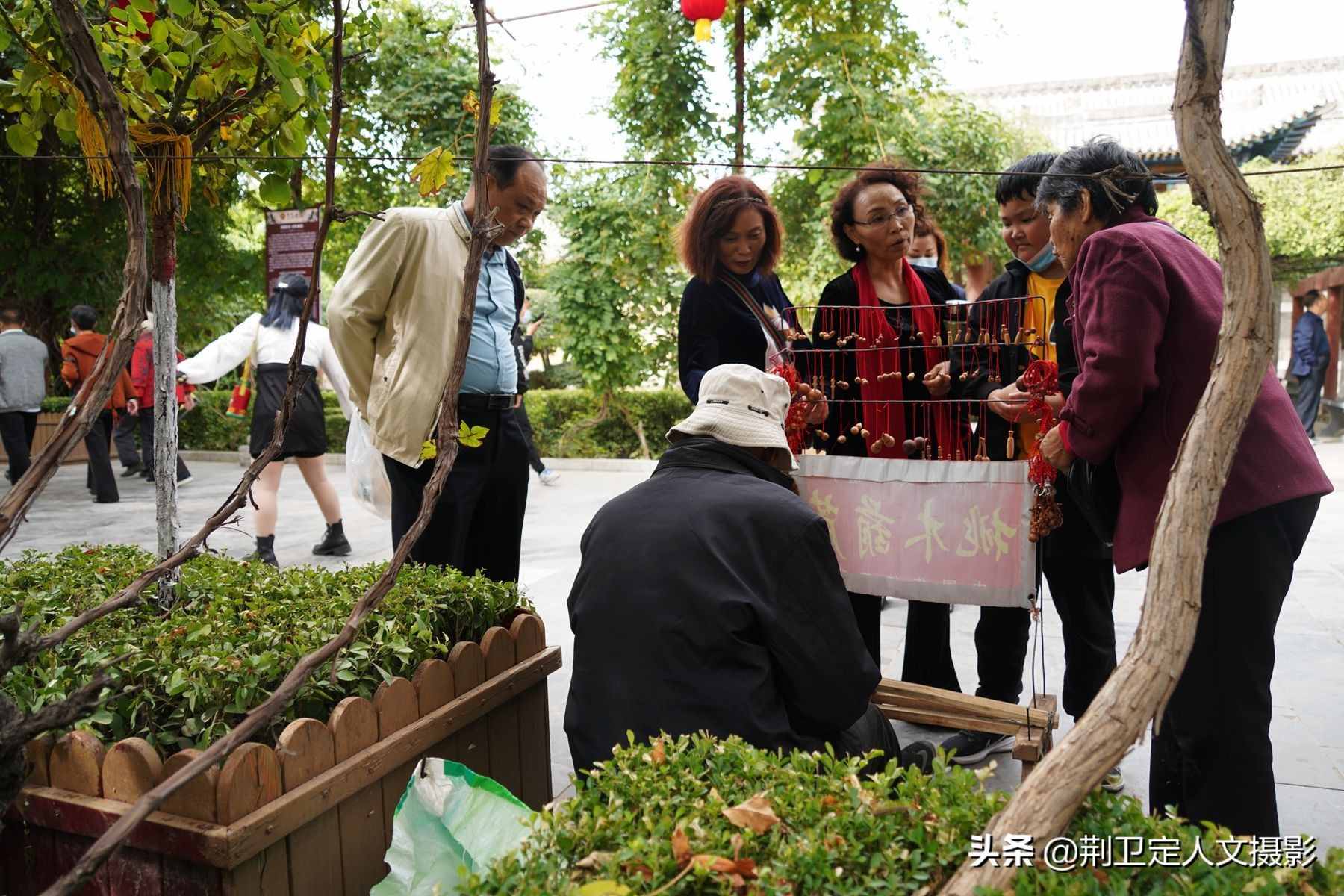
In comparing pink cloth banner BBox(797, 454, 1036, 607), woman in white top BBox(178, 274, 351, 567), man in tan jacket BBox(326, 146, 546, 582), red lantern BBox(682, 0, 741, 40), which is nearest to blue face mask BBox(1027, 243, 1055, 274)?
pink cloth banner BBox(797, 454, 1036, 607)

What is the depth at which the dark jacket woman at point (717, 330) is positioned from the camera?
3.47 m

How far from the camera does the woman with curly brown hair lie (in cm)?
348

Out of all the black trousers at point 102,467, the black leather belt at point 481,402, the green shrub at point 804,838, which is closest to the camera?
the green shrub at point 804,838

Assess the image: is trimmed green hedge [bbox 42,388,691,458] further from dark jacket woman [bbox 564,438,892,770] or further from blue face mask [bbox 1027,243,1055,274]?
dark jacket woman [bbox 564,438,892,770]

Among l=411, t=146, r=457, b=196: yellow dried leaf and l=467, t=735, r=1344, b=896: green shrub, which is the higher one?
l=411, t=146, r=457, b=196: yellow dried leaf

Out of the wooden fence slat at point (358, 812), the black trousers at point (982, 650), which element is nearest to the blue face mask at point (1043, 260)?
the black trousers at point (982, 650)

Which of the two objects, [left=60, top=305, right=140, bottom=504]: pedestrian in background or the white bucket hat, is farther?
[left=60, top=305, right=140, bottom=504]: pedestrian in background

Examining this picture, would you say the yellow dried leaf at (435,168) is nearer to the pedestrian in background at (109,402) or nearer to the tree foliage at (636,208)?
the pedestrian in background at (109,402)

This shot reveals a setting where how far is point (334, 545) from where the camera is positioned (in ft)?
22.1

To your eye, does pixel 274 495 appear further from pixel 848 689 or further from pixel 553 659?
pixel 848 689

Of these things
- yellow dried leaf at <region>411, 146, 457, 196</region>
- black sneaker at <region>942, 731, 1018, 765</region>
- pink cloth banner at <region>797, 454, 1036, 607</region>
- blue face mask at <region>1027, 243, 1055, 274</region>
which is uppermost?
yellow dried leaf at <region>411, 146, 457, 196</region>

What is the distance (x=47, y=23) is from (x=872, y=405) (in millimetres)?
2325

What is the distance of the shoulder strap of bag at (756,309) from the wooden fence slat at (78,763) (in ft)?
7.49

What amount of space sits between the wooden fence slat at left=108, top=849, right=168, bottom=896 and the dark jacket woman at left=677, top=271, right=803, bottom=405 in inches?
81.8
